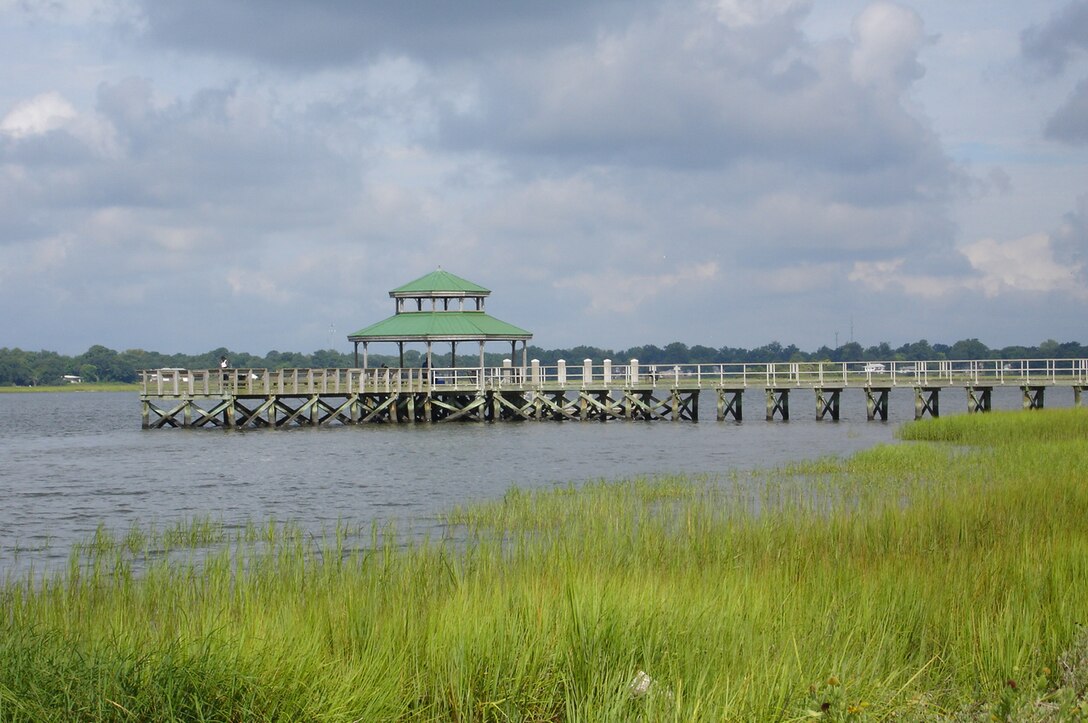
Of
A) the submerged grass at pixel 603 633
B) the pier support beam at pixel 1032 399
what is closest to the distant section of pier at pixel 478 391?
the pier support beam at pixel 1032 399

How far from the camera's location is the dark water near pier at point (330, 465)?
70.2ft

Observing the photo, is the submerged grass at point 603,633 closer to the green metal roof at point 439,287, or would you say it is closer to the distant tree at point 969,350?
the green metal roof at point 439,287

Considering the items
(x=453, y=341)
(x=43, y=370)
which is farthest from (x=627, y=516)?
(x=43, y=370)

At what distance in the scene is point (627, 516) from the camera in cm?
1555

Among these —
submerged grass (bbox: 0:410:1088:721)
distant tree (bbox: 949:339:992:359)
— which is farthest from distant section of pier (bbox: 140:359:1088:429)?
distant tree (bbox: 949:339:992:359)

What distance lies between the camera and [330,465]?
31.9 m

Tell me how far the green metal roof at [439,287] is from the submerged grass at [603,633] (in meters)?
39.6

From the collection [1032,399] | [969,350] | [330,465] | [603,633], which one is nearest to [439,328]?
[330,465]

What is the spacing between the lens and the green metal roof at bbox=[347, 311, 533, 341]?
50.2 m

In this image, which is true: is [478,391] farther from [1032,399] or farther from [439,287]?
[1032,399]

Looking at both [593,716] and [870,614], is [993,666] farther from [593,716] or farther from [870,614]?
[593,716]

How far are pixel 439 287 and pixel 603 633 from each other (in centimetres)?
4556

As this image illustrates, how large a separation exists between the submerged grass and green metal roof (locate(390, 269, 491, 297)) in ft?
130

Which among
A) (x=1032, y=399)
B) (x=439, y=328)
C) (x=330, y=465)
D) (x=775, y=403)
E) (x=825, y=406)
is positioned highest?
(x=439, y=328)
